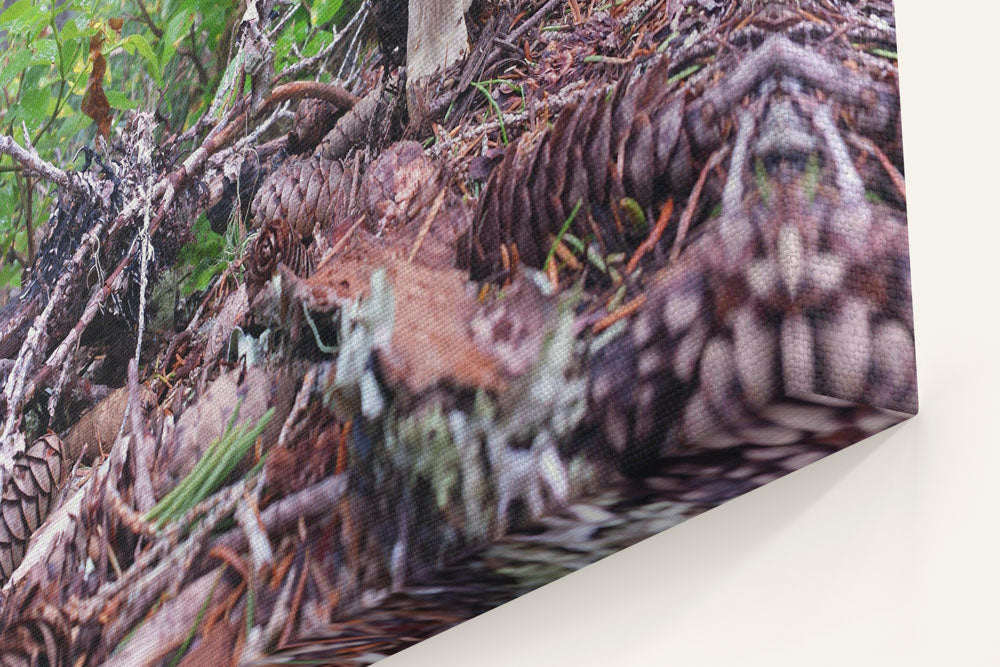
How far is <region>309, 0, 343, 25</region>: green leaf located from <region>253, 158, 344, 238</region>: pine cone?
0.13 m

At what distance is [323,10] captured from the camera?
0.94m

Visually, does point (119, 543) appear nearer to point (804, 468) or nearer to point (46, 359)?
point (46, 359)

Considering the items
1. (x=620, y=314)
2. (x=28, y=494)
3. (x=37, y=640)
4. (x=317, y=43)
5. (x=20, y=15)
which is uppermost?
(x=20, y=15)

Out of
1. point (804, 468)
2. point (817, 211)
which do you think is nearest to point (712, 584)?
point (804, 468)

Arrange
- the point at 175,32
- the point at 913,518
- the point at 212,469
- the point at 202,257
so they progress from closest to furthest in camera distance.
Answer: the point at 913,518 → the point at 212,469 → the point at 202,257 → the point at 175,32

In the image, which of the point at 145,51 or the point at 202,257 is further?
the point at 145,51

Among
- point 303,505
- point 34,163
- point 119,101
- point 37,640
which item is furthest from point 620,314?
point 34,163

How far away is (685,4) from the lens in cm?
68

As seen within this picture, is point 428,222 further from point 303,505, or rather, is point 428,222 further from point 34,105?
point 34,105

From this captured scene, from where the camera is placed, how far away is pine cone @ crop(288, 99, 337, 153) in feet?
2.95

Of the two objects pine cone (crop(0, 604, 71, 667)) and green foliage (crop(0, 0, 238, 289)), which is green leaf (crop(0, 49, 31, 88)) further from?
pine cone (crop(0, 604, 71, 667))

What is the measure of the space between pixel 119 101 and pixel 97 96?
4 centimetres

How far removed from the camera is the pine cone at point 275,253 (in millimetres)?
868

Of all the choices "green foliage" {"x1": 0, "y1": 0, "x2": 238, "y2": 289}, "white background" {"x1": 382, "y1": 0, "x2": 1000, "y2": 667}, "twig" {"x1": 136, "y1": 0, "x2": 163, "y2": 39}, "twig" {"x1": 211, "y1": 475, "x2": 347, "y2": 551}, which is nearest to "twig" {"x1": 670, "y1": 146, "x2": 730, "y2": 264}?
"white background" {"x1": 382, "y1": 0, "x2": 1000, "y2": 667}
